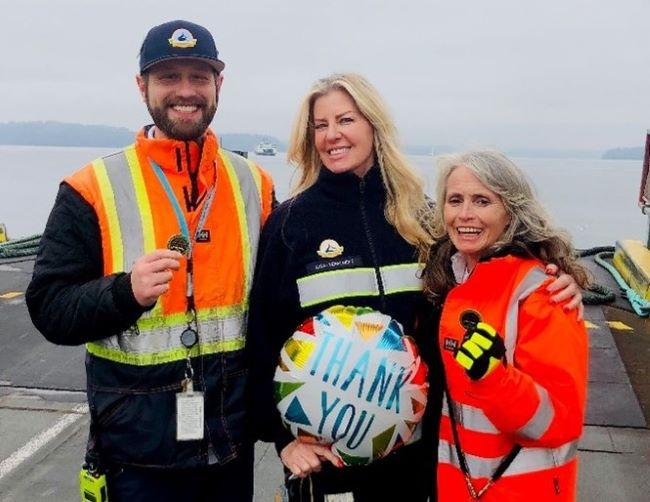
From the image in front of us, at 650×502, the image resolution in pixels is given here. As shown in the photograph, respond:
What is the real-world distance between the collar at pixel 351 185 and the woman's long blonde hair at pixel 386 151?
0.10 ft

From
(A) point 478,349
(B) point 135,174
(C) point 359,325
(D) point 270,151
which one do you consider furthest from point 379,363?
(D) point 270,151

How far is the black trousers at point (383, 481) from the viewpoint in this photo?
226 cm

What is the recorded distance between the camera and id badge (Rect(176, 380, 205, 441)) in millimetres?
2133

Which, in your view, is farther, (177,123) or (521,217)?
(177,123)

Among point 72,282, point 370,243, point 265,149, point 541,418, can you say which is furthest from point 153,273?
point 265,149

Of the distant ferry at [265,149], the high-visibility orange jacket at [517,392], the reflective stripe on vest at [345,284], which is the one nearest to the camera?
the high-visibility orange jacket at [517,392]

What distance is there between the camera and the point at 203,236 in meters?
2.21

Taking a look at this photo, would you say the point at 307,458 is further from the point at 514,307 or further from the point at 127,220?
the point at 127,220

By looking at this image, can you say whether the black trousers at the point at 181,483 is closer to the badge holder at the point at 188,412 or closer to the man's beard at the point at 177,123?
the badge holder at the point at 188,412

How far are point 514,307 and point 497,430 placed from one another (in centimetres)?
40

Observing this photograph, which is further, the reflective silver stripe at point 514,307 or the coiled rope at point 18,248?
the coiled rope at point 18,248

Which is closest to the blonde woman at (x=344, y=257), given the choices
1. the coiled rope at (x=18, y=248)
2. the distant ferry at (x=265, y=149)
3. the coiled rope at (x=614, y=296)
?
the coiled rope at (x=614, y=296)

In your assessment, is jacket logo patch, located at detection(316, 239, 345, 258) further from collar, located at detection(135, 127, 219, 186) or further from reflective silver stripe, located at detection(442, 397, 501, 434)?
reflective silver stripe, located at detection(442, 397, 501, 434)

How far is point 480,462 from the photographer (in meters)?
2.04
